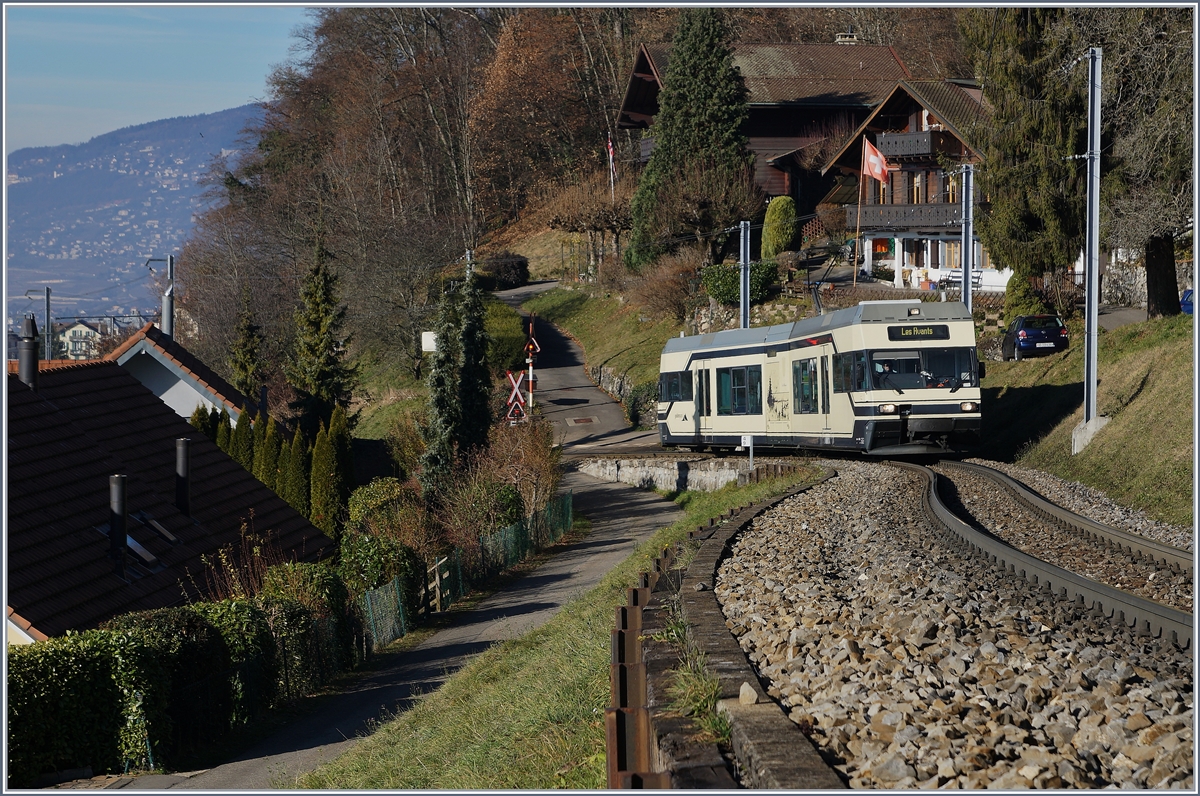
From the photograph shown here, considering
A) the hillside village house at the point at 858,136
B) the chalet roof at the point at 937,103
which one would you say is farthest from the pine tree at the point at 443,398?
the hillside village house at the point at 858,136

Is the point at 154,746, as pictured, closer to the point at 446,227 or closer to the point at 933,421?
the point at 933,421

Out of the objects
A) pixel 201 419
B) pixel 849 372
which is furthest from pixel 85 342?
pixel 849 372

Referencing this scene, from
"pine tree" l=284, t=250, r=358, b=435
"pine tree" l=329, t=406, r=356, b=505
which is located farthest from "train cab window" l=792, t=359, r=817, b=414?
"pine tree" l=284, t=250, r=358, b=435

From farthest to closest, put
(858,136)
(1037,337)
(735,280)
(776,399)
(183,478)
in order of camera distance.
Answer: (858,136) < (735,280) < (1037,337) < (776,399) < (183,478)

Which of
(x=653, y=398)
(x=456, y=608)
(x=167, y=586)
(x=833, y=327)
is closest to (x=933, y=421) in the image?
(x=833, y=327)

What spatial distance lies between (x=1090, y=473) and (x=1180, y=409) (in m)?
1.86

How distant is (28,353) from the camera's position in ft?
62.1

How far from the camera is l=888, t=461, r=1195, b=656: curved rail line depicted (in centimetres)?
788

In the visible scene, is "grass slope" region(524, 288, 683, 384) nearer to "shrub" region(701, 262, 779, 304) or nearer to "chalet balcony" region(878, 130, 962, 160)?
"shrub" region(701, 262, 779, 304)

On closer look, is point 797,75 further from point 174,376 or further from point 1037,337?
point 174,376

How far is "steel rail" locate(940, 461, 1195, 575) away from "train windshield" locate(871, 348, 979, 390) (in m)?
3.54

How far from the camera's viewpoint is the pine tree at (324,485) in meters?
28.5

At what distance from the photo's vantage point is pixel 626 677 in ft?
21.5

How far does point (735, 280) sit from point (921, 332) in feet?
92.7
